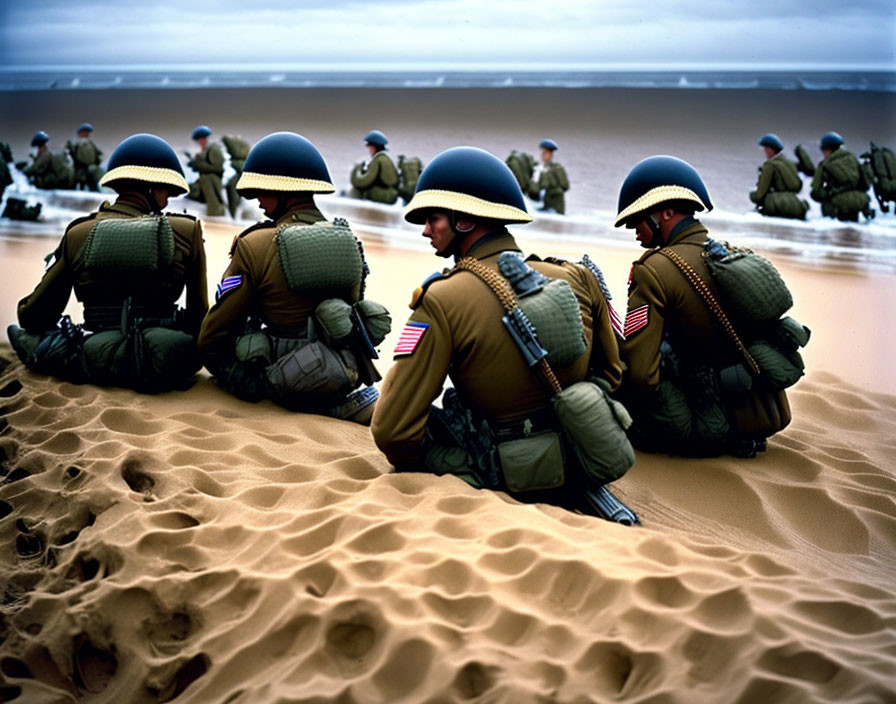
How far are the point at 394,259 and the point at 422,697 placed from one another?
9.12 metres

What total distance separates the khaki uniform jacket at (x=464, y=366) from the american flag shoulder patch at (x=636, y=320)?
0.61 meters

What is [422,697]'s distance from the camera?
233 centimetres

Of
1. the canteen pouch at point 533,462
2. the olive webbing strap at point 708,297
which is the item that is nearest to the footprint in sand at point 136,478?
the canteen pouch at point 533,462

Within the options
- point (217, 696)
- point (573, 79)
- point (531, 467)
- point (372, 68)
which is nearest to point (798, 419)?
point (531, 467)

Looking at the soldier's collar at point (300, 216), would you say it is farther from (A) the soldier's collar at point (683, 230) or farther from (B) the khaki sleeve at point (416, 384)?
(A) the soldier's collar at point (683, 230)

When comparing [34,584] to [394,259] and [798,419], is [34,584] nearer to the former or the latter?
[798,419]

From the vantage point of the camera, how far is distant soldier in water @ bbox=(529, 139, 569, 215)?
17797mm

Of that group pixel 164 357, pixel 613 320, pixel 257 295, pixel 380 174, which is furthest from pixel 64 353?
pixel 380 174

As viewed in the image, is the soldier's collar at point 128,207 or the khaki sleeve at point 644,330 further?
the soldier's collar at point 128,207

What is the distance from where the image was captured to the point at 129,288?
4.95 metres

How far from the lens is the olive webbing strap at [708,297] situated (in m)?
4.18

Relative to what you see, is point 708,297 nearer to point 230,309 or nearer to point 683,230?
point 683,230

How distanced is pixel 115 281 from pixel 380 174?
11884 millimetres

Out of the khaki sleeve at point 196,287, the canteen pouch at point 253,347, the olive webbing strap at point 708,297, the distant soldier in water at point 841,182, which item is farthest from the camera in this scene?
the distant soldier in water at point 841,182
